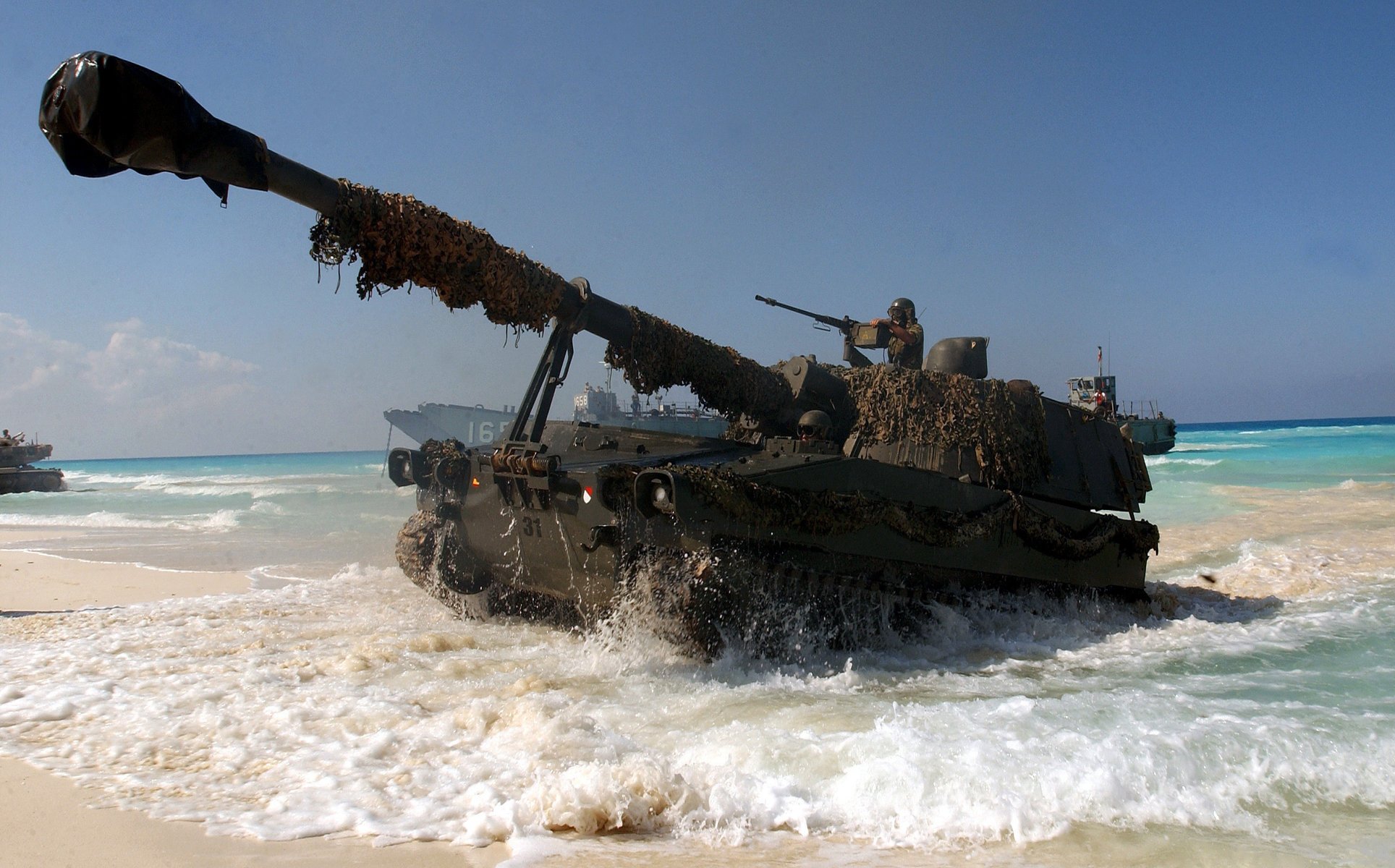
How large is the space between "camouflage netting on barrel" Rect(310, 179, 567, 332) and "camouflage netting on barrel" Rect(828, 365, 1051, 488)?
124 inches

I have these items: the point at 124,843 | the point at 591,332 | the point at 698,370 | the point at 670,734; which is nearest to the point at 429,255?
the point at 591,332

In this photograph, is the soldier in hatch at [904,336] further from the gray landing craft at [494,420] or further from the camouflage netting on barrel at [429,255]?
the gray landing craft at [494,420]

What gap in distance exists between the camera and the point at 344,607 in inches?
376

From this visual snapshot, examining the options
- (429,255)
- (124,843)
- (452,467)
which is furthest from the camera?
(452,467)

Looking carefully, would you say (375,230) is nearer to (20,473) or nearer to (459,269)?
(459,269)

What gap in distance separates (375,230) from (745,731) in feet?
11.4

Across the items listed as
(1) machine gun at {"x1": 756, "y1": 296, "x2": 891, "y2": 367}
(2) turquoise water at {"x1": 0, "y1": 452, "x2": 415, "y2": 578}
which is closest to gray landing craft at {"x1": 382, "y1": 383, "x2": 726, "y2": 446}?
(2) turquoise water at {"x1": 0, "y1": 452, "x2": 415, "y2": 578}

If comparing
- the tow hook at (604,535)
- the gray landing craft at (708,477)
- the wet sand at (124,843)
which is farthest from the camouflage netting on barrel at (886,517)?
the wet sand at (124,843)

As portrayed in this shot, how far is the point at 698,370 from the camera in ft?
25.7

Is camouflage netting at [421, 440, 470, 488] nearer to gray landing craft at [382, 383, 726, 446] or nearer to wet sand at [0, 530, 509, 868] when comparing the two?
wet sand at [0, 530, 509, 868]

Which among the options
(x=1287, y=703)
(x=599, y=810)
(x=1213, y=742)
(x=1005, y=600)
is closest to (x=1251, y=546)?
(x=1005, y=600)

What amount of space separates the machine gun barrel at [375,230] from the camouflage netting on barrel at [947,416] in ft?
2.62

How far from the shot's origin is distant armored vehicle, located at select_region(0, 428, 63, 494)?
104ft

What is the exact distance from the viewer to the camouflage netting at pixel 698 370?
294 inches
